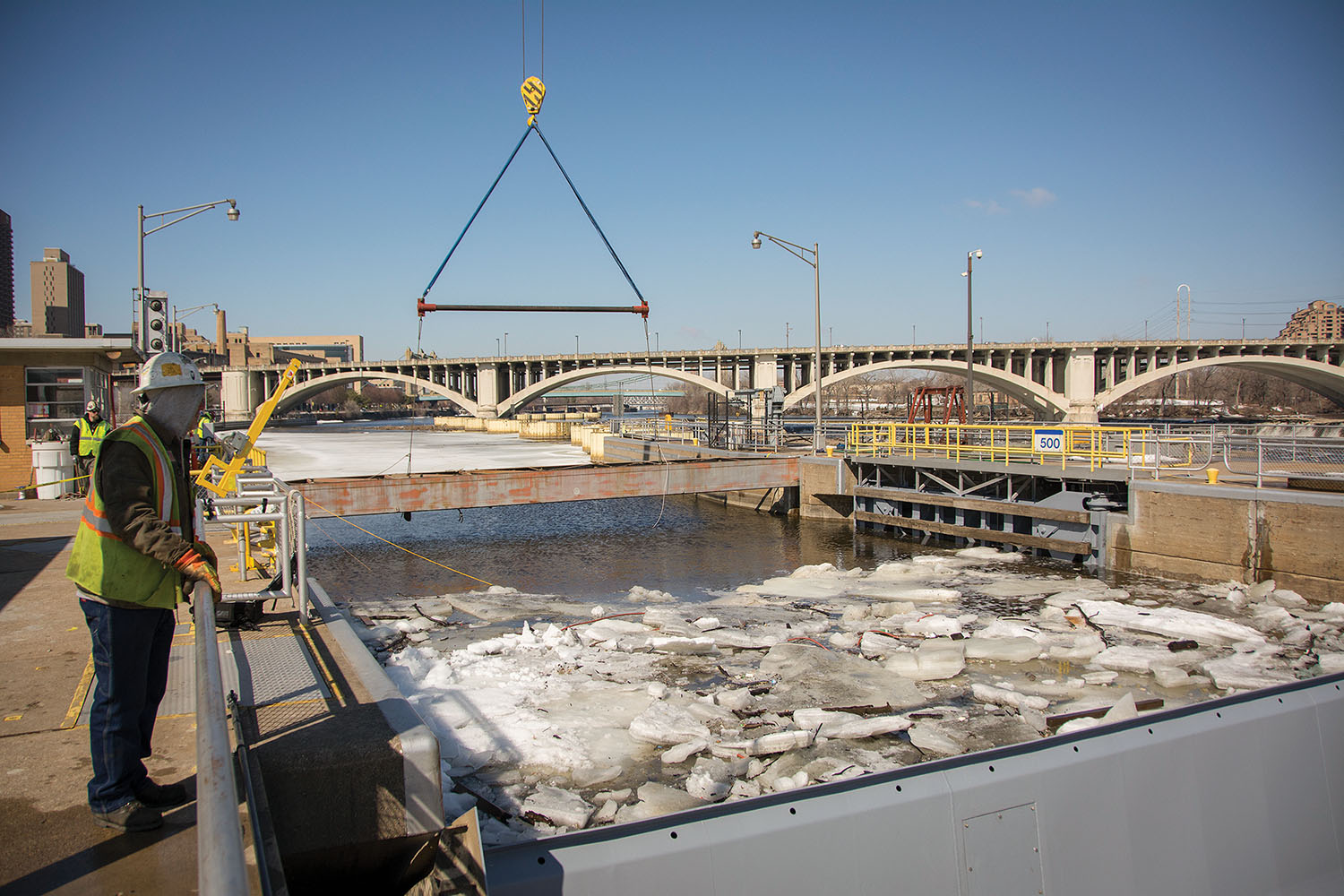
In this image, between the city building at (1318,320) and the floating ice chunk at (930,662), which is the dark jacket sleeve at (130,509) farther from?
the city building at (1318,320)

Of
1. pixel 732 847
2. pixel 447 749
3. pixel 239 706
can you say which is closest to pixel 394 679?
pixel 447 749

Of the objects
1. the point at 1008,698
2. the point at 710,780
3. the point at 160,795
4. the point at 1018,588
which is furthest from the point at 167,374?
the point at 1018,588

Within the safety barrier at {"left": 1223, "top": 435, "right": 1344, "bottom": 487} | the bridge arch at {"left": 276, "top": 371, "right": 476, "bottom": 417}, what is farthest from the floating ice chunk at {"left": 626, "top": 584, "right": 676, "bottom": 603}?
the bridge arch at {"left": 276, "top": 371, "right": 476, "bottom": 417}

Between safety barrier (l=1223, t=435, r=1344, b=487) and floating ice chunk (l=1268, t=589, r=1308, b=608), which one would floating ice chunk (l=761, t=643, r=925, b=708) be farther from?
safety barrier (l=1223, t=435, r=1344, b=487)

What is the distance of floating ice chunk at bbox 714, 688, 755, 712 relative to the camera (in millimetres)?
6624

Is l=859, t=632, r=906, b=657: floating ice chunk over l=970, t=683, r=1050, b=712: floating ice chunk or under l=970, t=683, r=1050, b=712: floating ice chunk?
over

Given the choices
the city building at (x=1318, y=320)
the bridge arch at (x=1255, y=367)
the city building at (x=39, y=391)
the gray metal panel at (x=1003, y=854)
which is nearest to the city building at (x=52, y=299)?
the city building at (x=39, y=391)

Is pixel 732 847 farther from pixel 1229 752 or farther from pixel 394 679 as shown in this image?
pixel 394 679

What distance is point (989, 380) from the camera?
7588cm

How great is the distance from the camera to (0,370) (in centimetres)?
1803

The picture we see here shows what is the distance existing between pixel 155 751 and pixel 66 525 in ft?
32.4

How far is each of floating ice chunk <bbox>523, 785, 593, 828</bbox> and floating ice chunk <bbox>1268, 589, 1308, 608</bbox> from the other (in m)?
11.5

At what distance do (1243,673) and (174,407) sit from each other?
9359 millimetres

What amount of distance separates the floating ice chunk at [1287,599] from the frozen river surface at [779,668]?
43mm
